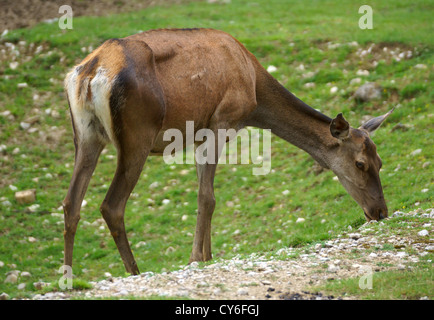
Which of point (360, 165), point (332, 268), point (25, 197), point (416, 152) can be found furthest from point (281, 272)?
point (25, 197)

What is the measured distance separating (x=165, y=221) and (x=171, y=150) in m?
3.70

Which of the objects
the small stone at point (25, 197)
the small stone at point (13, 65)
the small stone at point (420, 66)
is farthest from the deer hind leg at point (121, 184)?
the small stone at point (13, 65)

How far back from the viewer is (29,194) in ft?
39.9

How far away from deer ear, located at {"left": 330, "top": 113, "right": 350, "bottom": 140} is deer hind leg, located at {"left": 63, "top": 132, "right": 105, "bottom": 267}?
135 inches

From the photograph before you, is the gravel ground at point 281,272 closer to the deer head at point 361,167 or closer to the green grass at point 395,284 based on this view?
the green grass at point 395,284

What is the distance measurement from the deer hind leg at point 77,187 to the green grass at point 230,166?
935mm

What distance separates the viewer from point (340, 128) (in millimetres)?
9172

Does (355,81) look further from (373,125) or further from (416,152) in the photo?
(373,125)

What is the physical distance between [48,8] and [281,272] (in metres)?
15.5

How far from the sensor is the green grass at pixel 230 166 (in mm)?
10508

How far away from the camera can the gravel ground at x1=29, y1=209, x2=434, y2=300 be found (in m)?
6.04
